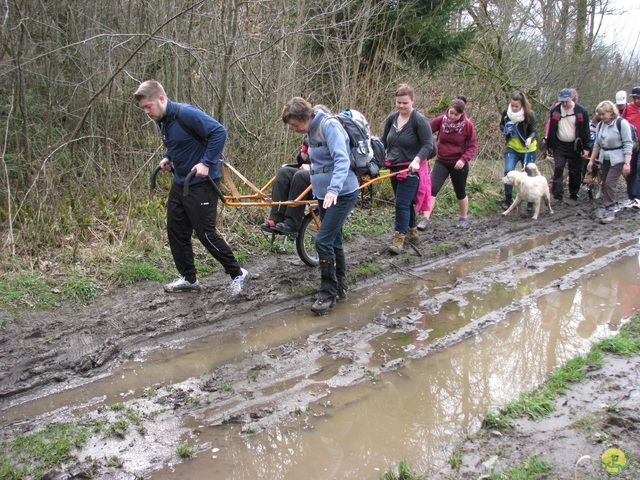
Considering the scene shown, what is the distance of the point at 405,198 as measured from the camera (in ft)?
24.1

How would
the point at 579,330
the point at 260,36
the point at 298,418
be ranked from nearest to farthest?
1. the point at 298,418
2. the point at 579,330
3. the point at 260,36

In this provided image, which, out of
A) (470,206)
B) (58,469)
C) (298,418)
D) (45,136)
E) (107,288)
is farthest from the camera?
(470,206)

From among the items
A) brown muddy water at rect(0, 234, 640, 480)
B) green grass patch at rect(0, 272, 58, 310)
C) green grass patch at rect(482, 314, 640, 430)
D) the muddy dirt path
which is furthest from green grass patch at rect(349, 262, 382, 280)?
green grass patch at rect(0, 272, 58, 310)

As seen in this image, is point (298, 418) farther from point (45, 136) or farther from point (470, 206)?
point (470, 206)

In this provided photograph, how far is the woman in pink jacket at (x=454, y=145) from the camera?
26.8 feet

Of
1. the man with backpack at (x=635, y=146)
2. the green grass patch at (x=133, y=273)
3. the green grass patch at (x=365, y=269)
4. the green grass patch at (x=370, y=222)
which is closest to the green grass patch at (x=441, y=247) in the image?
the green grass patch at (x=370, y=222)

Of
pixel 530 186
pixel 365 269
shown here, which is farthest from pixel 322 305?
pixel 530 186

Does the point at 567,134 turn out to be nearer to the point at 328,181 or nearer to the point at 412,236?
the point at 412,236

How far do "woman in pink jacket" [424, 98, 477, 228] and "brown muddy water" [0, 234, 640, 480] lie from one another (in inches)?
74.8

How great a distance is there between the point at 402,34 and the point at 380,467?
926cm

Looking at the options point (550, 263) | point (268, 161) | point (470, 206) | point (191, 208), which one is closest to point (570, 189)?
point (470, 206)

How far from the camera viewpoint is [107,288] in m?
5.93

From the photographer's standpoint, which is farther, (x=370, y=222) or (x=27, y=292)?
(x=370, y=222)

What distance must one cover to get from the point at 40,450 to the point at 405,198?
17.0 ft
